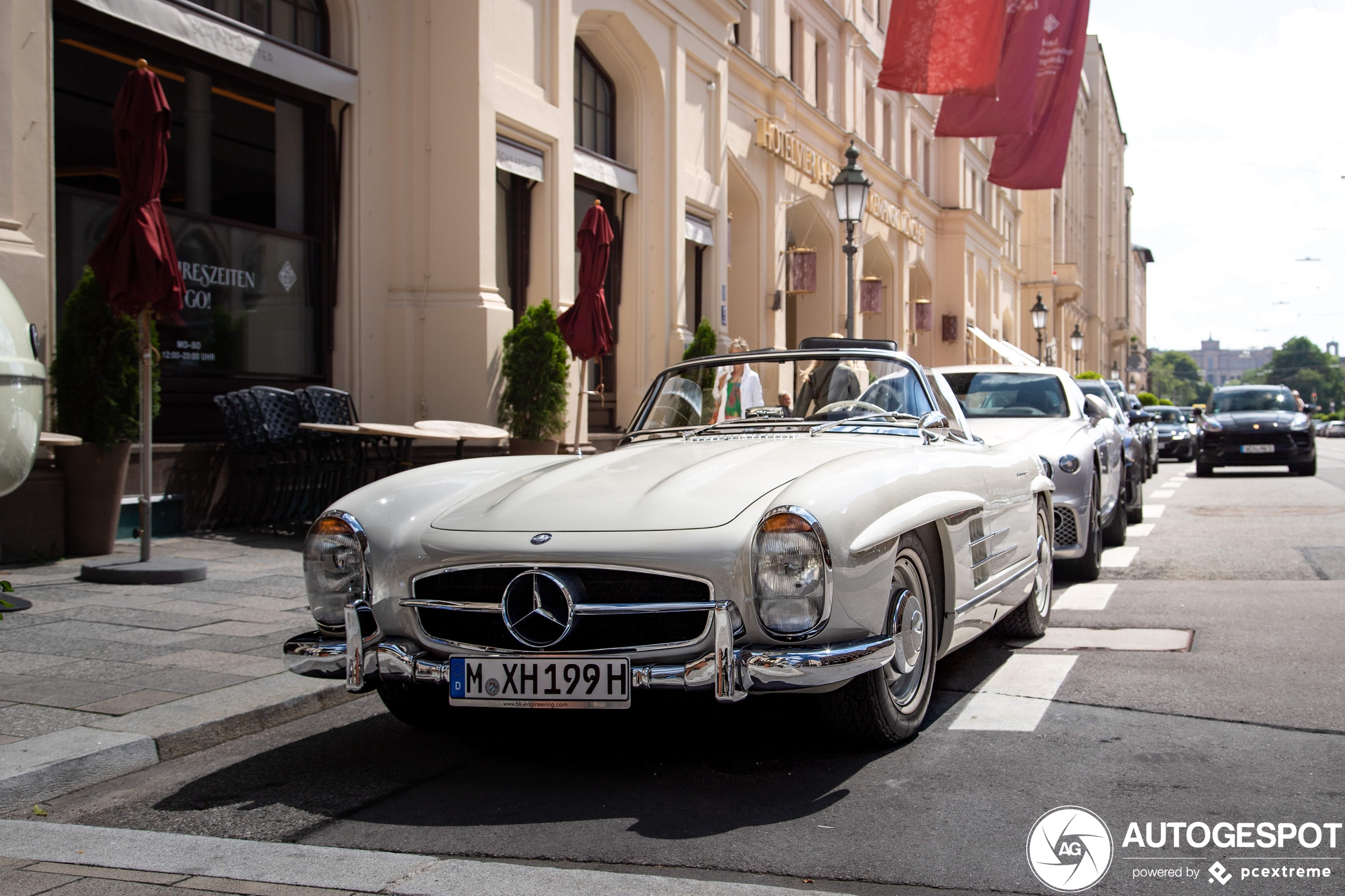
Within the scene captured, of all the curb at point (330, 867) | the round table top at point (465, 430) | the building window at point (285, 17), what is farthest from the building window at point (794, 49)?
the curb at point (330, 867)

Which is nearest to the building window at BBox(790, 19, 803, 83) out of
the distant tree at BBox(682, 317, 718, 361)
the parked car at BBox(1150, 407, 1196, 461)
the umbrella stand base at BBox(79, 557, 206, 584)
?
the distant tree at BBox(682, 317, 718, 361)

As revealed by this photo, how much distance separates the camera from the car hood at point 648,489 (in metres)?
3.85

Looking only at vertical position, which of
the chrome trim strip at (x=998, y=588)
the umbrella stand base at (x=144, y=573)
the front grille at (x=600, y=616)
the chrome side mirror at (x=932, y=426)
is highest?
the chrome side mirror at (x=932, y=426)

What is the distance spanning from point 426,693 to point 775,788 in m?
1.40

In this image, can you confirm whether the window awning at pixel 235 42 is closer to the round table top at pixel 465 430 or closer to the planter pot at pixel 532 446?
the round table top at pixel 465 430

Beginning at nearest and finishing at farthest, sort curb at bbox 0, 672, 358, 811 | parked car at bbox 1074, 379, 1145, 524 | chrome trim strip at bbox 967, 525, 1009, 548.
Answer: curb at bbox 0, 672, 358, 811
chrome trim strip at bbox 967, 525, 1009, 548
parked car at bbox 1074, 379, 1145, 524

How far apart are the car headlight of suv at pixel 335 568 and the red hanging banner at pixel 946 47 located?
1248cm

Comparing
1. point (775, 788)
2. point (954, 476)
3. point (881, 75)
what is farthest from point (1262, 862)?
point (881, 75)

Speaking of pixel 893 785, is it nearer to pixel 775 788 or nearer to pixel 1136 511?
pixel 775 788

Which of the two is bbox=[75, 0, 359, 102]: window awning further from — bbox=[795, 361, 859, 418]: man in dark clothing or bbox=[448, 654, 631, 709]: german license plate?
bbox=[448, 654, 631, 709]: german license plate

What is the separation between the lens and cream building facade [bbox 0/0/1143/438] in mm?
9922

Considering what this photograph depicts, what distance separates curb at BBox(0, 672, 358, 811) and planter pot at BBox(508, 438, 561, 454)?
7.42 m

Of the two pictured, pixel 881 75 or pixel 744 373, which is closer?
pixel 744 373

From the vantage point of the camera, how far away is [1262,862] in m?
3.06
